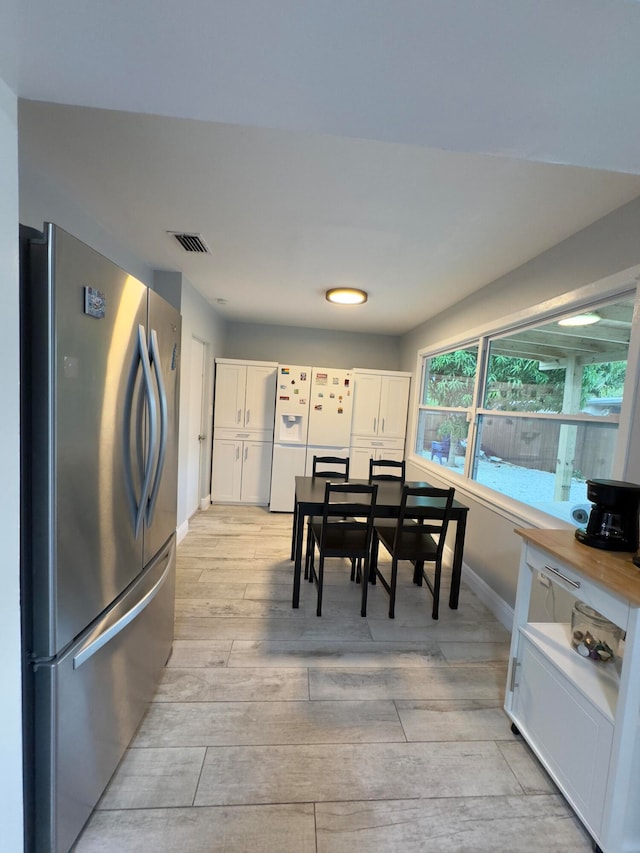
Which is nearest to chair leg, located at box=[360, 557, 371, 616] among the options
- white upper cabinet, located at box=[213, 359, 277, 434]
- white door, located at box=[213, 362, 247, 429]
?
white upper cabinet, located at box=[213, 359, 277, 434]

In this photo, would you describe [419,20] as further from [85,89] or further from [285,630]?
[285,630]

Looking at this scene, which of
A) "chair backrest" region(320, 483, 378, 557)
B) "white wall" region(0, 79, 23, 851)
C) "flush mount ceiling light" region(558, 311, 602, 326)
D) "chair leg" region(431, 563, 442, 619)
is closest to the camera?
"white wall" region(0, 79, 23, 851)

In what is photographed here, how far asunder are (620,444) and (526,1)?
1.80 m

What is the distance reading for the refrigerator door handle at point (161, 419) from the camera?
1452 millimetres

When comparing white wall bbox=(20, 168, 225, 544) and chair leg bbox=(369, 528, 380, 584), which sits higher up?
white wall bbox=(20, 168, 225, 544)

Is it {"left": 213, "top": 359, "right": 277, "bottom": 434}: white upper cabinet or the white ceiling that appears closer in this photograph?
the white ceiling

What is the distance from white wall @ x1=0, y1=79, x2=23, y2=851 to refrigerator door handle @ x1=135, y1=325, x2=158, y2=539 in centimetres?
47

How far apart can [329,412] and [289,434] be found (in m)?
0.60

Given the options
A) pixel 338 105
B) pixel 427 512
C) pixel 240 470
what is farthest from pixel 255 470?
pixel 338 105

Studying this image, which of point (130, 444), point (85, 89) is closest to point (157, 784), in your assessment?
point (130, 444)

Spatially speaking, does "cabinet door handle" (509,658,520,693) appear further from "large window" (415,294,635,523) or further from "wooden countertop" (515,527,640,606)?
"large window" (415,294,635,523)

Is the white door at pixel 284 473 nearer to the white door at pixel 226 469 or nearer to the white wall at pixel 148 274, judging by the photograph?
the white door at pixel 226 469

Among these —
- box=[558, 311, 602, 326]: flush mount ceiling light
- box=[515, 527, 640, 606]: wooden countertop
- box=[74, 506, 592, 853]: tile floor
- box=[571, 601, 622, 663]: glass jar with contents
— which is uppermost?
box=[558, 311, 602, 326]: flush mount ceiling light

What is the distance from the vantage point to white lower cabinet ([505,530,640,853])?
1.15 meters
